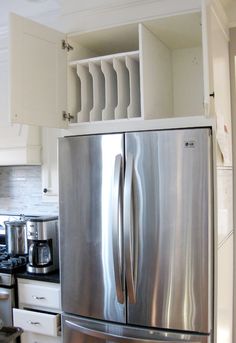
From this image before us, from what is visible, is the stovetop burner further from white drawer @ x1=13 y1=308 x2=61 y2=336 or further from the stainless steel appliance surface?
white drawer @ x1=13 y1=308 x2=61 y2=336

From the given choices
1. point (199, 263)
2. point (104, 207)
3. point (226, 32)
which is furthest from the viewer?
point (226, 32)

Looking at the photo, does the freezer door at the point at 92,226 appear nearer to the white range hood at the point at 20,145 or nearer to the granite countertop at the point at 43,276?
the granite countertop at the point at 43,276

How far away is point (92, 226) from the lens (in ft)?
6.59

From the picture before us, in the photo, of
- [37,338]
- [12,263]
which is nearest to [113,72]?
[12,263]

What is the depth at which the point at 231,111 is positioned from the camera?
2455 mm

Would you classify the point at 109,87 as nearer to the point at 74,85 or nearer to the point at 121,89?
the point at 121,89

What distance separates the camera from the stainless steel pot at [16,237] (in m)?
2.88

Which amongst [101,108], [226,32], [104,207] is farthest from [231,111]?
[104,207]

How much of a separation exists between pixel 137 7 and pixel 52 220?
1.48 meters

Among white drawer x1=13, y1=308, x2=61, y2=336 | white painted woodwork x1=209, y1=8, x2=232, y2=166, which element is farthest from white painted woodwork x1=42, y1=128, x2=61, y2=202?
white painted woodwork x1=209, y1=8, x2=232, y2=166

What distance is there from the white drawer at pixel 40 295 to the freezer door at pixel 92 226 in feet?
0.87

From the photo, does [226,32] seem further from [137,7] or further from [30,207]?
[30,207]

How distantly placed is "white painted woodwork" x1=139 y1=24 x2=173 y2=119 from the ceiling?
27 centimetres

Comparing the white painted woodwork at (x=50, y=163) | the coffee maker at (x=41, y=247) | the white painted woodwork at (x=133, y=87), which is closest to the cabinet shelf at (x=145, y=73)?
the white painted woodwork at (x=133, y=87)
